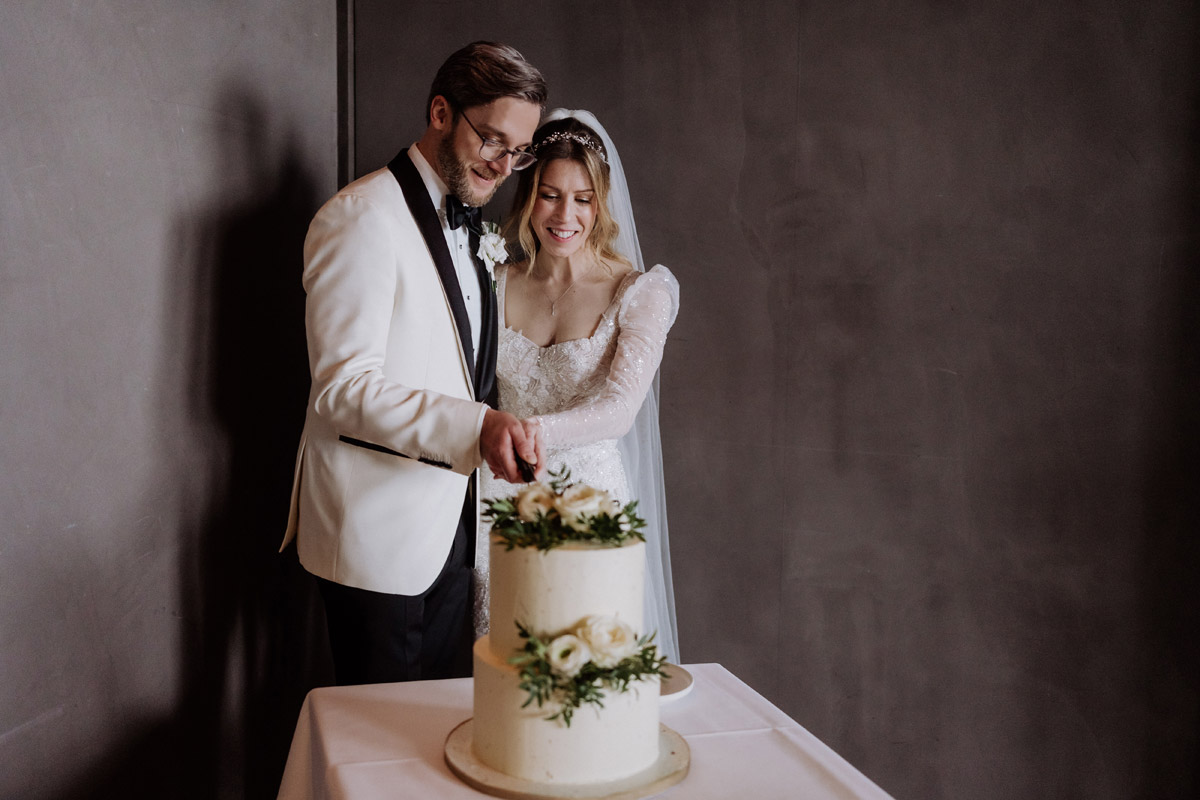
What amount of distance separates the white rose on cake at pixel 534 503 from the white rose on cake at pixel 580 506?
1 cm

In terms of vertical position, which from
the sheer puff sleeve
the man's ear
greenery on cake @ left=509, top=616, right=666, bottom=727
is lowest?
greenery on cake @ left=509, top=616, right=666, bottom=727

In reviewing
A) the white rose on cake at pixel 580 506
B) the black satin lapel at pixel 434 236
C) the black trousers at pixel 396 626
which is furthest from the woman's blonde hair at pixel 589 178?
the white rose on cake at pixel 580 506

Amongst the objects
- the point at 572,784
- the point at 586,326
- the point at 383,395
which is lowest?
the point at 572,784

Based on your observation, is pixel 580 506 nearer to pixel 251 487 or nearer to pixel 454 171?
pixel 454 171

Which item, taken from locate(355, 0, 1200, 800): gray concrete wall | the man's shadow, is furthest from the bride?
the man's shadow

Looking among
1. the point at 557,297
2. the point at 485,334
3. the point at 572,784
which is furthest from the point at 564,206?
the point at 572,784

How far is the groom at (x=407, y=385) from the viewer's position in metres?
1.82

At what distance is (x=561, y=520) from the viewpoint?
1.20 metres

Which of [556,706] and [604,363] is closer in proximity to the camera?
[556,706]

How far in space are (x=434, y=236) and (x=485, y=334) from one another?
0.31 metres

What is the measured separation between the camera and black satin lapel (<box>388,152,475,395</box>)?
2.06m

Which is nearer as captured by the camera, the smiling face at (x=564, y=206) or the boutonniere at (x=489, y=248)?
the boutonniere at (x=489, y=248)

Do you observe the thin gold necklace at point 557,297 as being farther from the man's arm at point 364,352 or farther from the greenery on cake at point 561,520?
the greenery on cake at point 561,520

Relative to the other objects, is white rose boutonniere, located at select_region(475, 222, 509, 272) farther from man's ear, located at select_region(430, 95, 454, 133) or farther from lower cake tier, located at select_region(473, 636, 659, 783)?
lower cake tier, located at select_region(473, 636, 659, 783)
